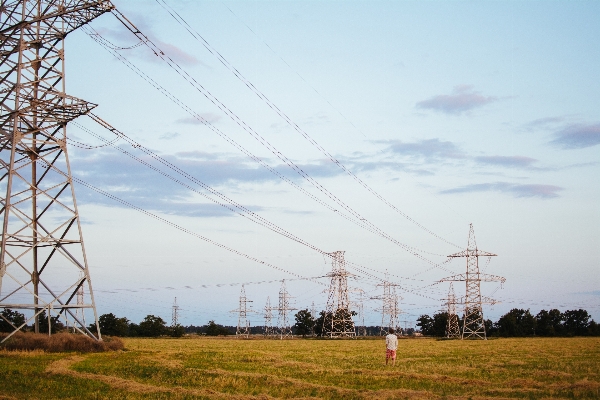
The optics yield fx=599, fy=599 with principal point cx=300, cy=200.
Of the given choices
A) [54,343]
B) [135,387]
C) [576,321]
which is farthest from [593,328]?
[135,387]

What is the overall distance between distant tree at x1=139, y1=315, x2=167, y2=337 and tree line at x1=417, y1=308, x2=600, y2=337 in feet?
167

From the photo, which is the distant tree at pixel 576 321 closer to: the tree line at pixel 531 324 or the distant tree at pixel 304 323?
the tree line at pixel 531 324

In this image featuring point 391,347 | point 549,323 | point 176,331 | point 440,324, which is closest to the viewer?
point 391,347

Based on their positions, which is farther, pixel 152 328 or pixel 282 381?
pixel 152 328

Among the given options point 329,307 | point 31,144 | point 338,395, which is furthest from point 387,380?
point 329,307

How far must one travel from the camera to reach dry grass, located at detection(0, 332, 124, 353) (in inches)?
1090

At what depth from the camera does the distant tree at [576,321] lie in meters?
117

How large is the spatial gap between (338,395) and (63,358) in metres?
15.0

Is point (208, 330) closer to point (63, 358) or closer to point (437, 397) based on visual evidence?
point (63, 358)

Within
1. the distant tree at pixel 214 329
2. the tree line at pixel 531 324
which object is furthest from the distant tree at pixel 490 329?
the distant tree at pixel 214 329

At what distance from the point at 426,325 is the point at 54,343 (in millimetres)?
102903

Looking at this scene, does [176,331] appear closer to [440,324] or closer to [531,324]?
[440,324]

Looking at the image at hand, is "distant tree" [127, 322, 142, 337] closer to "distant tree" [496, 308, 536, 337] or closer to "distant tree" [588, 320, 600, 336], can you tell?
"distant tree" [496, 308, 536, 337]

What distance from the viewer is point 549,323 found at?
→ 399ft
